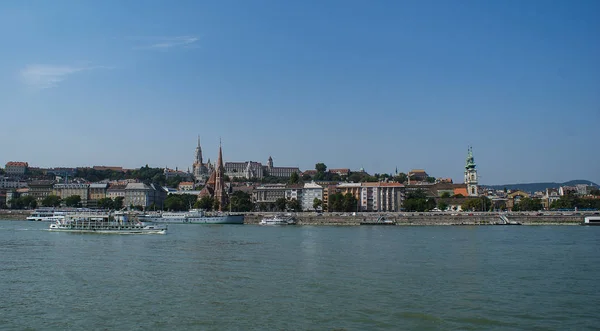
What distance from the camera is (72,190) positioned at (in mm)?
119000

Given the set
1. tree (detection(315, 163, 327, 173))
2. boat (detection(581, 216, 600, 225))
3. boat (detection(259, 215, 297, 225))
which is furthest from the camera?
tree (detection(315, 163, 327, 173))

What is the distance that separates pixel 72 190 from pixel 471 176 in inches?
3072

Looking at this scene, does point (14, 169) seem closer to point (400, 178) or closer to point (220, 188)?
point (220, 188)

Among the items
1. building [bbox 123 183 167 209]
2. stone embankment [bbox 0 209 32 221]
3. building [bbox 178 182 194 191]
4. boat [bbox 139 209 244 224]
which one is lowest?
boat [bbox 139 209 244 224]

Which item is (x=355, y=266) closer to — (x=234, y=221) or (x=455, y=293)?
(x=455, y=293)

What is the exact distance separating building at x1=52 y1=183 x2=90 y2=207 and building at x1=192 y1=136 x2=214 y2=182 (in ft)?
180

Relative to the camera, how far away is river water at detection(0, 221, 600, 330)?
14234 millimetres

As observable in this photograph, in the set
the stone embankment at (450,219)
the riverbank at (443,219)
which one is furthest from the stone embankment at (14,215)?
the stone embankment at (450,219)

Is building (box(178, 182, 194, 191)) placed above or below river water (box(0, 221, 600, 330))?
above

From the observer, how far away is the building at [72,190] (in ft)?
388

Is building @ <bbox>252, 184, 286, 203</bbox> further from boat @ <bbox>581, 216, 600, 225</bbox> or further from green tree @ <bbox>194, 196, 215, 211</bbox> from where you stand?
boat @ <bbox>581, 216, 600, 225</bbox>

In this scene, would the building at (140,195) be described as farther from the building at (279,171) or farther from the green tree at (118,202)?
the building at (279,171)

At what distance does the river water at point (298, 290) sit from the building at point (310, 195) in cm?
7947

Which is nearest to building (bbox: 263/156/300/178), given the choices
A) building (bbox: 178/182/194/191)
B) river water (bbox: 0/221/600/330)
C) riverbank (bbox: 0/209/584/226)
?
building (bbox: 178/182/194/191)
